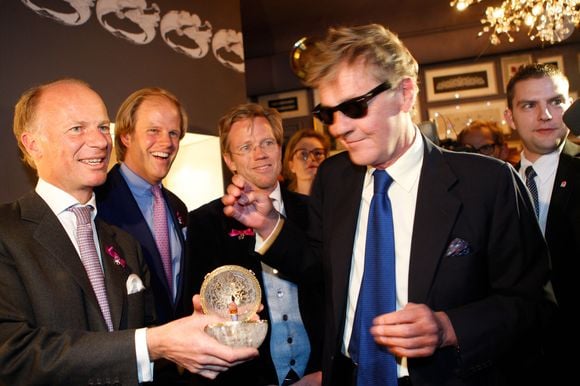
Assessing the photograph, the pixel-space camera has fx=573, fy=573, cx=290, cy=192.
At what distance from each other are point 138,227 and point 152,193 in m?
0.36

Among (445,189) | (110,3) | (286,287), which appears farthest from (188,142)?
(445,189)

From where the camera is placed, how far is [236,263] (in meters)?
2.74

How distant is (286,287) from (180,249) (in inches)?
33.1

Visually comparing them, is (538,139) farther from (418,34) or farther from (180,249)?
(418,34)

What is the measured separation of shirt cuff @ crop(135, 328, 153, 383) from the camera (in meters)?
1.87

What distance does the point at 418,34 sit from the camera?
335 inches

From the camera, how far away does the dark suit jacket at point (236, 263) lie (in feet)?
8.51

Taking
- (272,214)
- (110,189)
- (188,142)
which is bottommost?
(272,214)

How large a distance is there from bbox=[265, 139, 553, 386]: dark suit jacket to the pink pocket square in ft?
0.04

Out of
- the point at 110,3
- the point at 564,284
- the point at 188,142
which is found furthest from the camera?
the point at 188,142

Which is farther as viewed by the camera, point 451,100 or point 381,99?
point 451,100

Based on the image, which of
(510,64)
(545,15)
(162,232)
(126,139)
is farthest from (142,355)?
(510,64)

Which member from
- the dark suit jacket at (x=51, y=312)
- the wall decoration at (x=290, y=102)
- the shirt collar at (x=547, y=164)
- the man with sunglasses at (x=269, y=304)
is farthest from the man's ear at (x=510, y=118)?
the wall decoration at (x=290, y=102)

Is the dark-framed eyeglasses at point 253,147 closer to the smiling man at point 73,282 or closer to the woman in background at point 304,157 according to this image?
the smiling man at point 73,282
